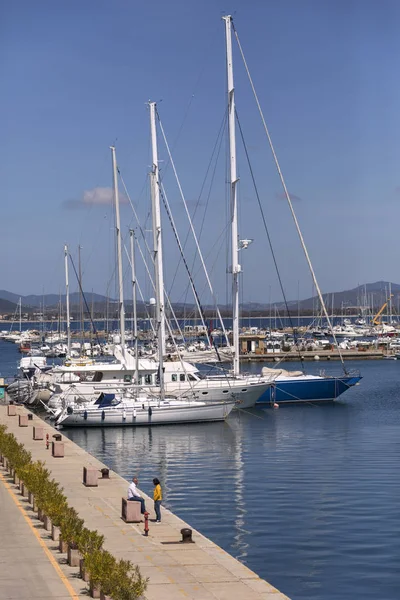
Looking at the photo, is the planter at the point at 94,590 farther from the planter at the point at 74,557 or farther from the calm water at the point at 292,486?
the calm water at the point at 292,486

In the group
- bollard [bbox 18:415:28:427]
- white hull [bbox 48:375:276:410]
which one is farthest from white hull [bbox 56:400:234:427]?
bollard [bbox 18:415:28:427]

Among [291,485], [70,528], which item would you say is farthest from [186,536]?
[291,485]

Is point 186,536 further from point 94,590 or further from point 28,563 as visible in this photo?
point 94,590

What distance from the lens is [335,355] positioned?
13325 cm

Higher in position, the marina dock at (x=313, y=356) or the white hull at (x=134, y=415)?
the marina dock at (x=313, y=356)

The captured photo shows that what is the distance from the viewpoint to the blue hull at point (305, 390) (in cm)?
6706

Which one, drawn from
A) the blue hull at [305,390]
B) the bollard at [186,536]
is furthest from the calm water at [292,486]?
the bollard at [186,536]

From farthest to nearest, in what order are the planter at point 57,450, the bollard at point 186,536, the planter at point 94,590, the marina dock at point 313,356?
the marina dock at point 313,356 < the planter at point 57,450 < the bollard at point 186,536 < the planter at point 94,590

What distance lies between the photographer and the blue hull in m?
67.1

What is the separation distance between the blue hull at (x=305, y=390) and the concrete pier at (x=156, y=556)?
33.7 m

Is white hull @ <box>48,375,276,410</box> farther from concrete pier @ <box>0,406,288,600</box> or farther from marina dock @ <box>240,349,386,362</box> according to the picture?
marina dock @ <box>240,349,386,362</box>

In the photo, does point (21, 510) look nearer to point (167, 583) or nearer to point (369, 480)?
point (167, 583)

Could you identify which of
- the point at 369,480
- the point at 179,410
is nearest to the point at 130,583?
the point at 369,480

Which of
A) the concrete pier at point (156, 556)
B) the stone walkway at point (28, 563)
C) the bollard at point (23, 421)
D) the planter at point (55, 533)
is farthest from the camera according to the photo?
the bollard at point (23, 421)
